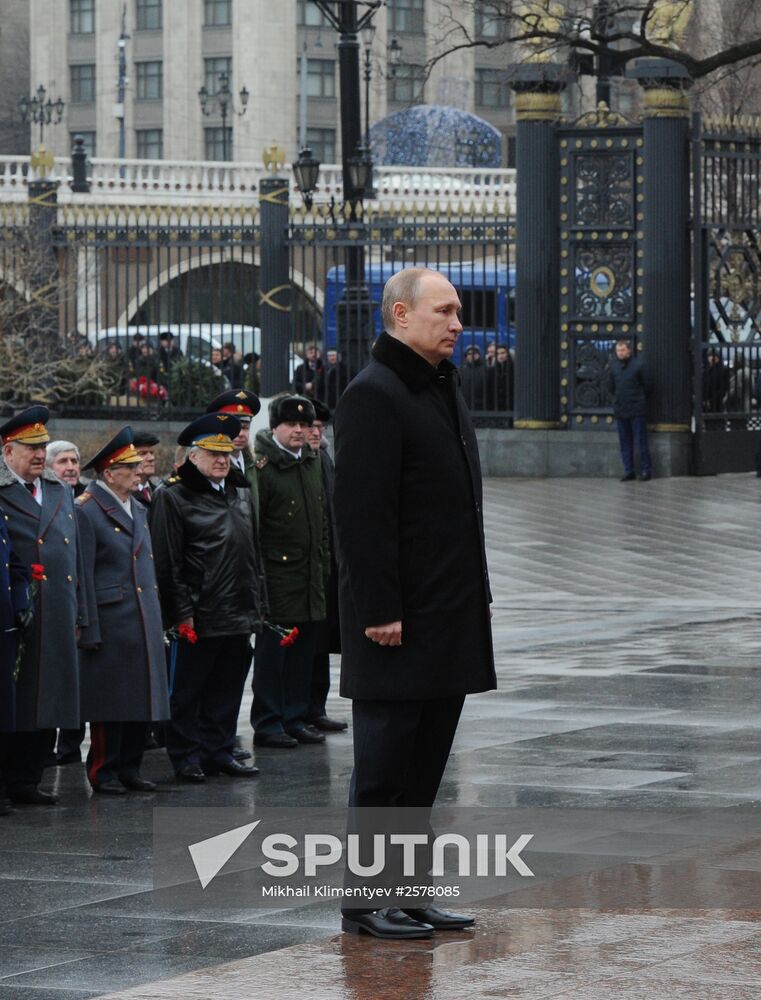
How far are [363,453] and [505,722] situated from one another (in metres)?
4.64

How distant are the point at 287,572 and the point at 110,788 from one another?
1672 mm

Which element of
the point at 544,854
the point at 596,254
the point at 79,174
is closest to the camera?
the point at 544,854

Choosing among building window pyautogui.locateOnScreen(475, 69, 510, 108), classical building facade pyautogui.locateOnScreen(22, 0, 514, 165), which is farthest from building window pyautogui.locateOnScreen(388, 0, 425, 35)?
building window pyautogui.locateOnScreen(475, 69, 510, 108)

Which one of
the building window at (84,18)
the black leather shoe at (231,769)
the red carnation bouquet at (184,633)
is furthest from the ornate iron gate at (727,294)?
the building window at (84,18)

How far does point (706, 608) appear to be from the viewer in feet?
50.4

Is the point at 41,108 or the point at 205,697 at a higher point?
the point at 41,108

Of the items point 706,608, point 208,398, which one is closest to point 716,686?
point 706,608

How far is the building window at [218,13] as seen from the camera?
8169cm

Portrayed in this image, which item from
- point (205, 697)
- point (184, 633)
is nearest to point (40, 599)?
point (184, 633)

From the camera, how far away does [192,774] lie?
30.6 feet

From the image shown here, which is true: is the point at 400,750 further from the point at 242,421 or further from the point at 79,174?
the point at 79,174

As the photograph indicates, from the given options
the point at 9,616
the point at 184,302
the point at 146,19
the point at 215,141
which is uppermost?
the point at 146,19

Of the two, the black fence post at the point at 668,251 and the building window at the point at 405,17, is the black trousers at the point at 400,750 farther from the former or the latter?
the building window at the point at 405,17

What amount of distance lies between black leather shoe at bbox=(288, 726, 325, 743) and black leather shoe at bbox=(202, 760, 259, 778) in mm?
832
